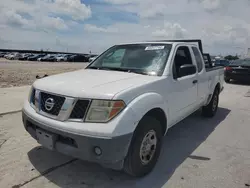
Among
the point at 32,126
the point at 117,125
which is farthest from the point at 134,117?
the point at 32,126

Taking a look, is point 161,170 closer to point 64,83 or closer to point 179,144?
point 179,144

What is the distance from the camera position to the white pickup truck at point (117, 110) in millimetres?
2527

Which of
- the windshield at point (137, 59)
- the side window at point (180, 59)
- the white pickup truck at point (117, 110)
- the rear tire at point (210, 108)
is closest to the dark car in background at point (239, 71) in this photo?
the rear tire at point (210, 108)

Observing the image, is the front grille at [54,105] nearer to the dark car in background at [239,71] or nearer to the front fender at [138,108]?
the front fender at [138,108]

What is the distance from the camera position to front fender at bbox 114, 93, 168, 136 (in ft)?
8.37

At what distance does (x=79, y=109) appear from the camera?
2617 mm

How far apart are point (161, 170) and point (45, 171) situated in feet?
5.15

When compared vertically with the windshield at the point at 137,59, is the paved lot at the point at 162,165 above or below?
below

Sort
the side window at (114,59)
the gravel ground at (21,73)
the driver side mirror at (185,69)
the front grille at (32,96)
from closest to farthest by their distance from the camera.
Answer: the front grille at (32,96), the driver side mirror at (185,69), the side window at (114,59), the gravel ground at (21,73)

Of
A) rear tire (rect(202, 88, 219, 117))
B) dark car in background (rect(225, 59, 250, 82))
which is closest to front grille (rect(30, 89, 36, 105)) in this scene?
rear tire (rect(202, 88, 219, 117))

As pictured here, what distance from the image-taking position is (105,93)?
2605 mm

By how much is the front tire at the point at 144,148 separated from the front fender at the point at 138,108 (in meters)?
0.14

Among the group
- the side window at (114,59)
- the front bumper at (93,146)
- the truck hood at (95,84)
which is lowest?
the front bumper at (93,146)

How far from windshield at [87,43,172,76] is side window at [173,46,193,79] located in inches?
8.9
